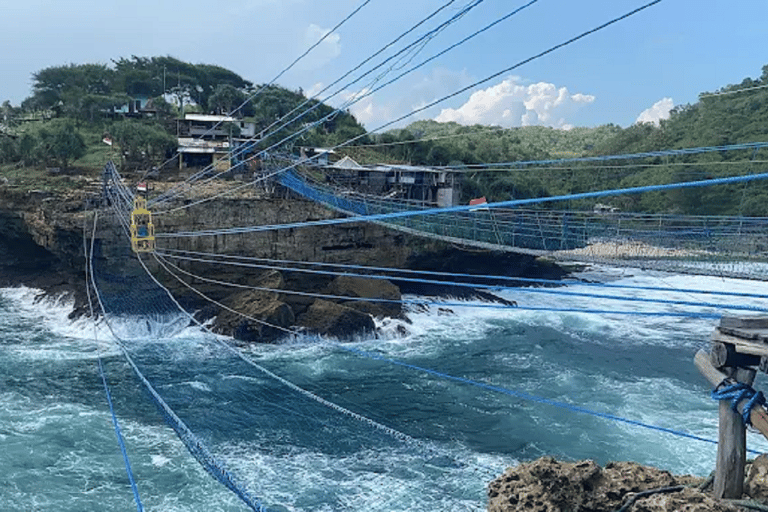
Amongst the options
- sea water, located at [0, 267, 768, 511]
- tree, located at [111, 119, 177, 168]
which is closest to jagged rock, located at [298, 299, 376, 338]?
sea water, located at [0, 267, 768, 511]

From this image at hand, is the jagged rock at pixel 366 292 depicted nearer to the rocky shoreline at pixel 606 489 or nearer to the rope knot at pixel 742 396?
the rocky shoreline at pixel 606 489

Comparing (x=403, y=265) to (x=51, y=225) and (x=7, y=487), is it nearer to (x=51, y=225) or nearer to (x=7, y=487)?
(x=51, y=225)

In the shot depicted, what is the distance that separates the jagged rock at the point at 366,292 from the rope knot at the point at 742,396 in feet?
42.8

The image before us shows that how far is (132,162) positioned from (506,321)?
1345 cm

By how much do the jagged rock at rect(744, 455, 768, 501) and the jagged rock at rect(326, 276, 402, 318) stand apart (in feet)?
42.3

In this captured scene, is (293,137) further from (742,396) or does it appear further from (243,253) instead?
(742,396)

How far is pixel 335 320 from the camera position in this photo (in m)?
14.4

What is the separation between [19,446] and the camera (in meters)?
8.72

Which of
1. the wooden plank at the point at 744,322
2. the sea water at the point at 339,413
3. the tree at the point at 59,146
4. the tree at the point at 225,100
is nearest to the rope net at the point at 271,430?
the sea water at the point at 339,413

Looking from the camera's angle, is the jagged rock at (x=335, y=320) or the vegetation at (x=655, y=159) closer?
the jagged rock at (x=335, y=320)

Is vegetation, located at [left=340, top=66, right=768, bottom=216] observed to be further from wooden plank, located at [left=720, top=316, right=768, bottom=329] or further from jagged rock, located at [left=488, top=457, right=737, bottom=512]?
wooden plank, located at [left=720, top=316, right=768, bottom=329]

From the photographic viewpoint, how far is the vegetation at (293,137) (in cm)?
1952

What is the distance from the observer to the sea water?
789cm

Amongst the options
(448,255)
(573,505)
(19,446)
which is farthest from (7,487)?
(448,255)
